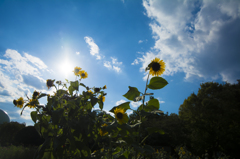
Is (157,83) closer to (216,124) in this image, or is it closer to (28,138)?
(28,138)

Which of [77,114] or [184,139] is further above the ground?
[184,139]

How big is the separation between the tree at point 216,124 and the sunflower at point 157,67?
1681 centimetres

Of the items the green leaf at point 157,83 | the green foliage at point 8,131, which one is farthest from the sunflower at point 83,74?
the green foliage at point 8,131

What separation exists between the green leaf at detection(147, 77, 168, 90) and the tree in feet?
56.9

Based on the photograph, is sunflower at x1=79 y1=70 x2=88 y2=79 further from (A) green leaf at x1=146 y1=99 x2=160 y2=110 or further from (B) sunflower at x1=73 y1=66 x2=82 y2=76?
(A) green leaf at x1=146 y1=99 x2=160 y2=110

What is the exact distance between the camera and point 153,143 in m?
14.2

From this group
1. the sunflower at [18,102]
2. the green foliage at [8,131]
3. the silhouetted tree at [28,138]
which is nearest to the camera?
the sunflower at [18,102]

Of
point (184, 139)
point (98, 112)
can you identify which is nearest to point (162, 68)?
point (98, 112)

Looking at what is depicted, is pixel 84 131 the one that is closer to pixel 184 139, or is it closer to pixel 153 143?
pixel 153 143

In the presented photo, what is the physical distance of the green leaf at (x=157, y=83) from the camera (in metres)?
1.34

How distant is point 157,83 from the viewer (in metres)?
1.36

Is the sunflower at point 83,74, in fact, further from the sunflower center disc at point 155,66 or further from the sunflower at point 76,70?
the sunflower center disc at point 155,66

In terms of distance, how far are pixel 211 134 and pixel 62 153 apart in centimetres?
1864

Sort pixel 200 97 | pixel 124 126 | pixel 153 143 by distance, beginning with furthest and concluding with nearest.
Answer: pixel 200 97 → pixel 153 143 → pixel 124 126
